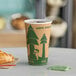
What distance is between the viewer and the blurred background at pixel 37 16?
3117mm

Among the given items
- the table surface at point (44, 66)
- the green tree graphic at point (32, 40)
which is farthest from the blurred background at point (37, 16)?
the green tree graphic at point (32, 40)

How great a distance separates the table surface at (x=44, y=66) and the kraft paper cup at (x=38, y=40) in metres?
0.03

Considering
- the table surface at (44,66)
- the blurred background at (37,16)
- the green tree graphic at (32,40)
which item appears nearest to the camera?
the table surface at (44,66)

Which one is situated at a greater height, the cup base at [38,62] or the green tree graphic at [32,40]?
Answer: the green tree graphic at [32,40]

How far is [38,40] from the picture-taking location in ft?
3.76

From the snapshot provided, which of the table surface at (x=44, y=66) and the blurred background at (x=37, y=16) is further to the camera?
the blurred background at (x=37, y=16)

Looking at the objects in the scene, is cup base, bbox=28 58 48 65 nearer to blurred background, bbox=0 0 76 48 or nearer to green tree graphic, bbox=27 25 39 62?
green tree graphic, bbox=27 25 39 62

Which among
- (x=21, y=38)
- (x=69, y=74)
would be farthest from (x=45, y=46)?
(x=21, y=38)

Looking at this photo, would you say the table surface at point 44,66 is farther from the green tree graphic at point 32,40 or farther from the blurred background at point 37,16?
the blurred background at point 37,16

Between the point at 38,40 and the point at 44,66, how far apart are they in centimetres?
10

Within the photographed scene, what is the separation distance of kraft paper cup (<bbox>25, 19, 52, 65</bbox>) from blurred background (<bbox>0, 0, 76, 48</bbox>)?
195 cm

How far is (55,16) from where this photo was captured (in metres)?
3.19

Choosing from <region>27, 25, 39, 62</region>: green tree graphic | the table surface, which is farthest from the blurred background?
<region>27, 25, 39, 62</region>: green tree graphic

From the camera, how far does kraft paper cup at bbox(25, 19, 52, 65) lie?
1.14m
